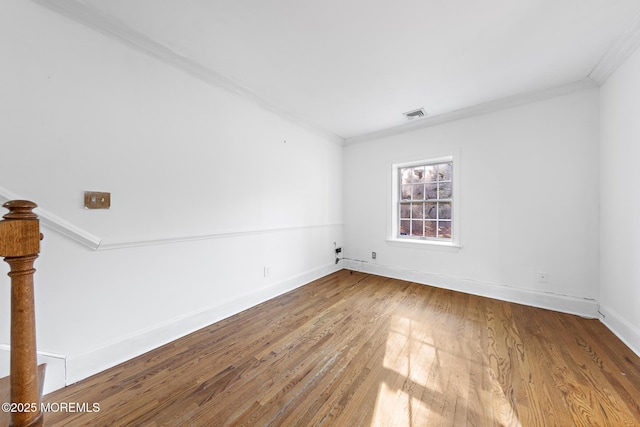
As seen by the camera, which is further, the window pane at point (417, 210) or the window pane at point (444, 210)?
the window pane at point (417, 210)

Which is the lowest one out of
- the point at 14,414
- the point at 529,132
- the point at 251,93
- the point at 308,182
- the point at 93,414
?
the point at 93,414

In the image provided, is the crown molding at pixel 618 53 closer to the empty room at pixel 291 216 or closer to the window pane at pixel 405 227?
the empty room at pixel 291 216

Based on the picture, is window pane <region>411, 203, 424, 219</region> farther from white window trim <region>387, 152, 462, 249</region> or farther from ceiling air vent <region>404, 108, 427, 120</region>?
ceiling air vent <region>404, 108, 427, 120</region>

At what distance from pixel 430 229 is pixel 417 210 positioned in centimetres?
35

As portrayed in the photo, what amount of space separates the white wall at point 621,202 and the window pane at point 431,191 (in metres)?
1.61

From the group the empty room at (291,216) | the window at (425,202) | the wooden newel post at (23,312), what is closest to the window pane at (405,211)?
the window at (425,202)

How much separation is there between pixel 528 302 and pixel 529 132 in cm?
200

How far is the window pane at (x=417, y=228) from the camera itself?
144 inches

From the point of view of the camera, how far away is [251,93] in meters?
2.63

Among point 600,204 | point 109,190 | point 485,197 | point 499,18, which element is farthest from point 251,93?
point 600,204

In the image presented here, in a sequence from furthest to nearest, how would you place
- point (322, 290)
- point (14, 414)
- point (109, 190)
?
point (322, 290) < point (109, 190) < point (14, 414)

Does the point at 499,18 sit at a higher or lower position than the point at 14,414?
higher

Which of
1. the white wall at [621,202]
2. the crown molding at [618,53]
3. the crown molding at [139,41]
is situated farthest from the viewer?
the white wall at [621,202]

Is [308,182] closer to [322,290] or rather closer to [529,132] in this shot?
[322,290]
